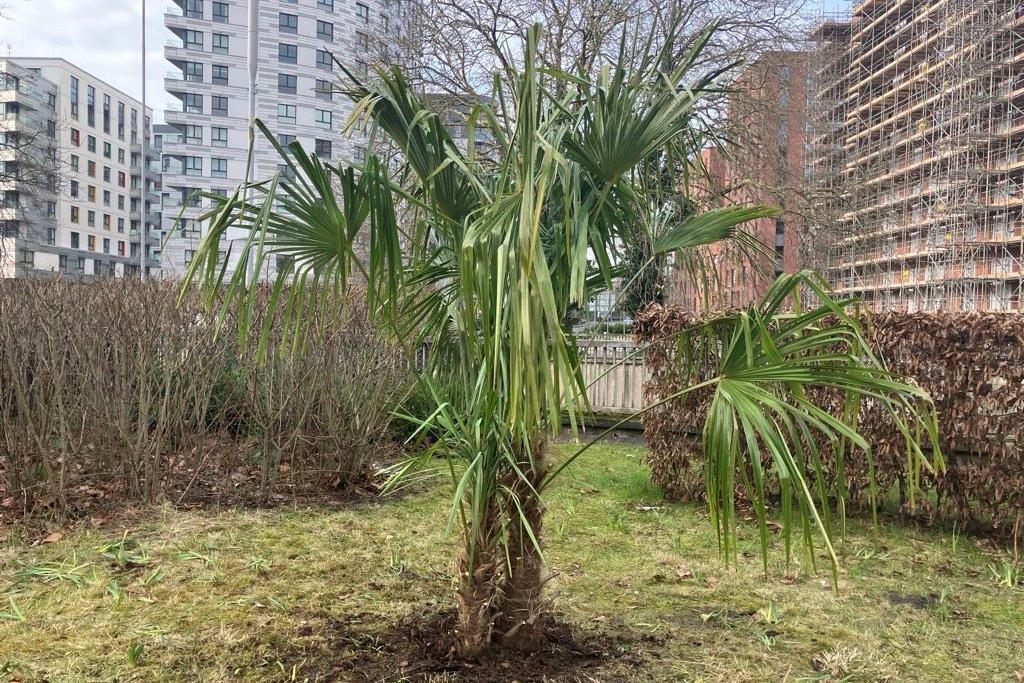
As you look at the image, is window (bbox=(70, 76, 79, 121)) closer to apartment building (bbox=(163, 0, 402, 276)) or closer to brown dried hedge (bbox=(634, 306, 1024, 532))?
apartment building (bbox=(163, 0, 402, 276))

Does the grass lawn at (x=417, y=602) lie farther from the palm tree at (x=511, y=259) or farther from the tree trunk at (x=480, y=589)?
the palm tree at (x=511, y=259)

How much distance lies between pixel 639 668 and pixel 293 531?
2901 mm

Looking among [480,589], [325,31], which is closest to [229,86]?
[325,31]

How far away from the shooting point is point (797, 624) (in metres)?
3.65

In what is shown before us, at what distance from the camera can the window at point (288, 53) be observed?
4781 cm

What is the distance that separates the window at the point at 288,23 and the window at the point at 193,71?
19.8 ft

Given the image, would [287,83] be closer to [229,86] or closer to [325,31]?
[229,86]

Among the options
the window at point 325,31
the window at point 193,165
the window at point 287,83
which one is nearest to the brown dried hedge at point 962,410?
the window at point 287,83

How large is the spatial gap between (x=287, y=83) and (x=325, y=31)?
4933mm

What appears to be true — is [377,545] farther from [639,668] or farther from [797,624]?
[797,624]

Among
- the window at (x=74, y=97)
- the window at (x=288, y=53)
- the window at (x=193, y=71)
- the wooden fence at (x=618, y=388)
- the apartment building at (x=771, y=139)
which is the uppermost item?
the window at (x=74, y=97)

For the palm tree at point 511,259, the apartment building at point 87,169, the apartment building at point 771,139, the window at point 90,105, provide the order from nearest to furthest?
the palm tree at point 511,259 < the apartment building at point 771,139 < the apartment building at point 87,169 < the window at point 90,105

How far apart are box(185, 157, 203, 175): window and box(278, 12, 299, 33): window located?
34.3 feet

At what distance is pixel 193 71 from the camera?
4800cm
